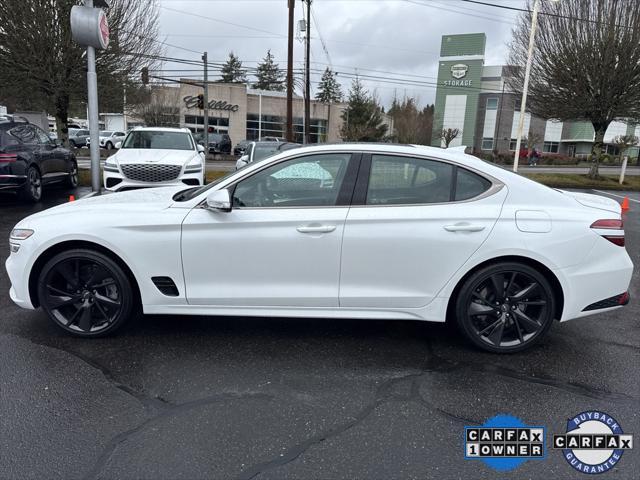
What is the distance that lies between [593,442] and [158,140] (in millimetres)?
10431

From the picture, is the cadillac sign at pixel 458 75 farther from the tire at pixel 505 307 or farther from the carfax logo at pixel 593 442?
the carfax logo at pixel 593 442

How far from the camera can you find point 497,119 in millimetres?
52125

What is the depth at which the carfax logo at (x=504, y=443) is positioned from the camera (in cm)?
259

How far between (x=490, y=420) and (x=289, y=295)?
5.33 ft

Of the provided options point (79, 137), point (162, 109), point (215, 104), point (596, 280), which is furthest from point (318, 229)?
point (215, 104)

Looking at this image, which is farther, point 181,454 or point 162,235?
point 162,235

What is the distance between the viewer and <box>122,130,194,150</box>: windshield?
10.9 meters

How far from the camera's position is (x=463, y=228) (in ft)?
11.6

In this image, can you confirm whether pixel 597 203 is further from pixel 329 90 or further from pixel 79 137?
pixel 329 90

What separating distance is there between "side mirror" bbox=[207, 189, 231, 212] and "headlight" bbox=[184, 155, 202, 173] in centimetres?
665

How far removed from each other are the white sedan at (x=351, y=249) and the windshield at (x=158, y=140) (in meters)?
7.53

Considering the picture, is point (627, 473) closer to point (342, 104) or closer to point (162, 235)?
point (162, 235)

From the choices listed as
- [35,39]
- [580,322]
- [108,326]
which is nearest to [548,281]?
[580,322]

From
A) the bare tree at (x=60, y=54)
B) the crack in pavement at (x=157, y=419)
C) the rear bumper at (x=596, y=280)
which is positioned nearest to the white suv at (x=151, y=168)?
the bare tree at (x=60, y=54)
